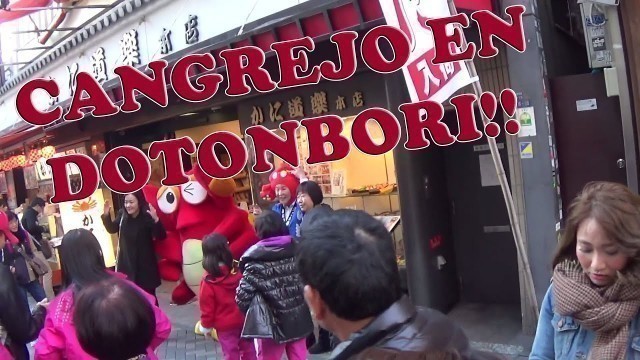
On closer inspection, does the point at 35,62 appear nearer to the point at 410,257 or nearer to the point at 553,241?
the point at 410,257

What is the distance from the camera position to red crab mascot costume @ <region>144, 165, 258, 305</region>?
7516mm

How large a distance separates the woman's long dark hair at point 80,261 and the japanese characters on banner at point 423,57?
264 centimetres

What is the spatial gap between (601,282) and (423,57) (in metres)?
3.00

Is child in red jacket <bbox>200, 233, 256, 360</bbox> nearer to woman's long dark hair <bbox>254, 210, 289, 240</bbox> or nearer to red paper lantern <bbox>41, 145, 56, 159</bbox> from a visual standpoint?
woman's long dark hair <bbox>254, 210, 289, 240</bbox>

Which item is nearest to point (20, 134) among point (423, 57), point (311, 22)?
point (311, 22)

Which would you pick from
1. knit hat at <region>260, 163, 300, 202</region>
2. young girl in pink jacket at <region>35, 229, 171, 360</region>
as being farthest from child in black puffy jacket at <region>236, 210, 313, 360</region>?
knit hat at <region>260, 163, 300, 202</region>

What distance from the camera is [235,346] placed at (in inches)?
216

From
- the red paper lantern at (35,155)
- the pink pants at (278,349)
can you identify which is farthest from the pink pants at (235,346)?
the red paper lantern at (35,155)

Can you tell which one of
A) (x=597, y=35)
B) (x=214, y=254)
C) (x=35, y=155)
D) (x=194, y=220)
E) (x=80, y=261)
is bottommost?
(x=214, y=254)

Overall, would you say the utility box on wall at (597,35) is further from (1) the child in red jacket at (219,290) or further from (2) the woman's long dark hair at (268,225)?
(1) the child in red jacket at (219,290)

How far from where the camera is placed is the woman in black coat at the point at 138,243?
724 centimetres

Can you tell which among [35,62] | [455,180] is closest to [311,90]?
[455,180]

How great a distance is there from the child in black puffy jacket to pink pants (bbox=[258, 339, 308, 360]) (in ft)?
0.03

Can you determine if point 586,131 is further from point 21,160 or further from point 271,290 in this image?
point 21,160
